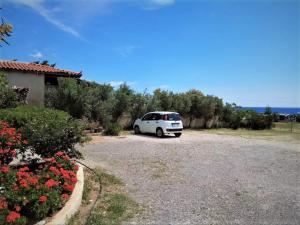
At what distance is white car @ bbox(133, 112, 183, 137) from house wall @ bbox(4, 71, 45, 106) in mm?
7390

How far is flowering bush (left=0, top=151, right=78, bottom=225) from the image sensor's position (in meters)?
4.56

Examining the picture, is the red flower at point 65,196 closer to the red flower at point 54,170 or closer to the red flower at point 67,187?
the red flower at point 67,187

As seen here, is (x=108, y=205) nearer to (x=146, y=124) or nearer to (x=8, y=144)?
(x=8, y=144)

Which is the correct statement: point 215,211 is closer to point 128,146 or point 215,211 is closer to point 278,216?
point 278,216

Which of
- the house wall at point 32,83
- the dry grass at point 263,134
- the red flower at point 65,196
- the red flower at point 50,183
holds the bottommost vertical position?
the red flower at point 65,196

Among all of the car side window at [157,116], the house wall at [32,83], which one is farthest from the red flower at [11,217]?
the house wall at [32,83]

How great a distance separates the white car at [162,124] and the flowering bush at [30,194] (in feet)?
45.9

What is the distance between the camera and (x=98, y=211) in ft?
20.0

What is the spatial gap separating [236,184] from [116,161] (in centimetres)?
454

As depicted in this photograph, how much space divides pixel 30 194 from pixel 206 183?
4.96 m

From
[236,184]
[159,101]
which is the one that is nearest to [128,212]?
[236,184]

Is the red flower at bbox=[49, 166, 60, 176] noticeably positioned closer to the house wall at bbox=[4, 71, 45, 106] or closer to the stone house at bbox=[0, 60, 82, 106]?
the stone house at bbox=[0, 60, 82, 106]

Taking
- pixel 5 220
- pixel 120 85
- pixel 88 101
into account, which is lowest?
pixel 5 220

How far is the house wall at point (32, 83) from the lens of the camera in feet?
69.1
